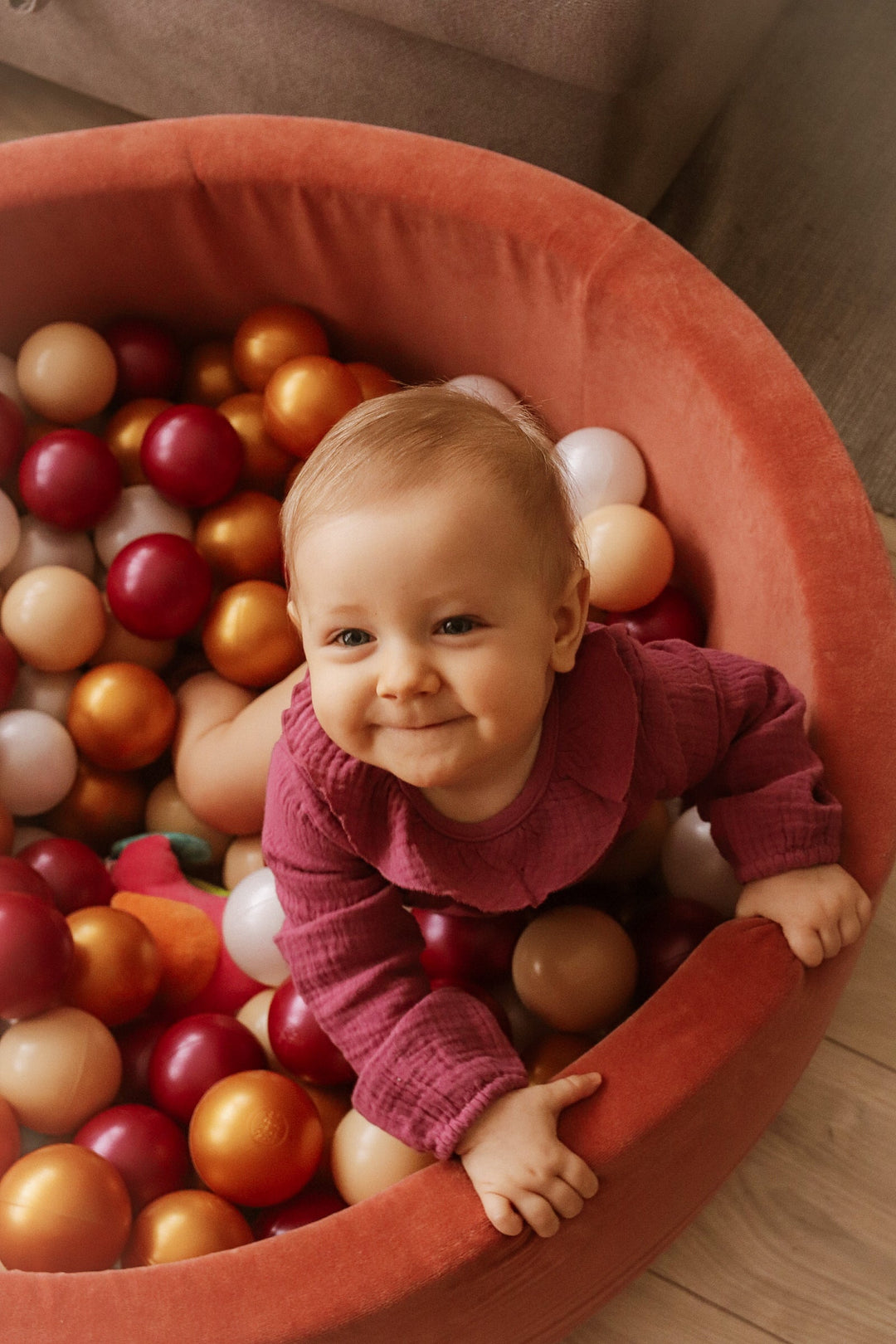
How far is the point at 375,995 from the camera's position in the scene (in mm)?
795

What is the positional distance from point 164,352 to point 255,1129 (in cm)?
76

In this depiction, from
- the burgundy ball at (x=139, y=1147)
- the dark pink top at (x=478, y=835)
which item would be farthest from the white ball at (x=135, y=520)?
the burgundy ball at (x=139, y=1147)

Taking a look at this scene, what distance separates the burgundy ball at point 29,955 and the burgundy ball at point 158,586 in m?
0.29

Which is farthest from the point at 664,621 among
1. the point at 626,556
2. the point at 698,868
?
the point at 698,868

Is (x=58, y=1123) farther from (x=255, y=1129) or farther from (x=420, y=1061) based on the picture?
(x=420, y=1061)

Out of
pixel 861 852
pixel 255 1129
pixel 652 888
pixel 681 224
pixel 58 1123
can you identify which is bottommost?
pixel 58 1123

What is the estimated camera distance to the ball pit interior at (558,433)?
713mm

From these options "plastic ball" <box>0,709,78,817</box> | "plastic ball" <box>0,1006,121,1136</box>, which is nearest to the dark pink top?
"plastic ball" <box>0,1006,121,1136</box>

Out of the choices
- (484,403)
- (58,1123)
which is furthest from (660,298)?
(58,1123)

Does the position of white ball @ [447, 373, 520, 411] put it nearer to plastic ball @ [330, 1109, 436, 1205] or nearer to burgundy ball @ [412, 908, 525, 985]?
burgundy ball @ [412, 908, 525, 985]

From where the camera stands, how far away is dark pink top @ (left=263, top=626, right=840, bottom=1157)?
77cm

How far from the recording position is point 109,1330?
0.69 metres

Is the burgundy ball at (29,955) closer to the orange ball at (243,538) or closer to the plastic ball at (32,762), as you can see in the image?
the plastic ball at (32,762)

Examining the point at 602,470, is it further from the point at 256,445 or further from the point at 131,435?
the point at 131,435
